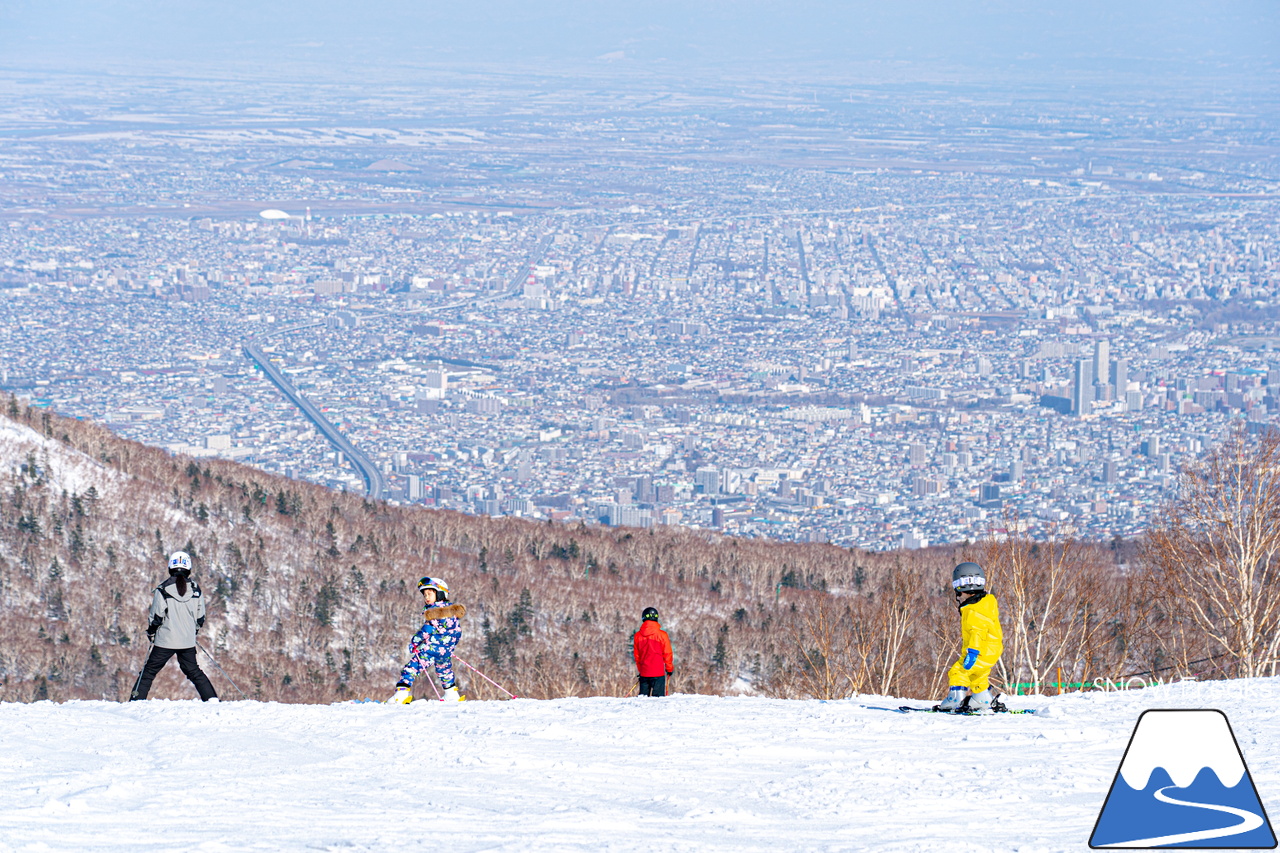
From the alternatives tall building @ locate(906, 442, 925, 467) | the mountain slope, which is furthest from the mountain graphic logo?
tall building @ locate(906, 442, 925, 467)

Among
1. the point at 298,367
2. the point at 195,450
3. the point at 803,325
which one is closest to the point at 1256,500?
the point at 195,450

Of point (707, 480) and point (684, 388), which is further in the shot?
point (684, 388)

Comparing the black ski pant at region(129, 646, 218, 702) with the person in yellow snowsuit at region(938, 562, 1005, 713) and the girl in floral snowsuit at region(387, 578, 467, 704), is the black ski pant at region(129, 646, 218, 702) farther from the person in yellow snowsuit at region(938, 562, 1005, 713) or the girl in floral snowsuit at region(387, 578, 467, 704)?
the person in yellow snowsuit at region(938, 562, 1005, 713)

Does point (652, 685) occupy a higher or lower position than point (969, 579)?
lower

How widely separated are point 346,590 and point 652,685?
102ft

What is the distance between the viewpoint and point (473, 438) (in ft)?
427

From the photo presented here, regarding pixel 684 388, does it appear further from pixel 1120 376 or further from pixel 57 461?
pixel 57 461

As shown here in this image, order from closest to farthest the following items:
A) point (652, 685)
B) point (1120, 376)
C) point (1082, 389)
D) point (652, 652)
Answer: point (652, 652)
point (652, 685)
point (1082, 389)
point (1120, 376)

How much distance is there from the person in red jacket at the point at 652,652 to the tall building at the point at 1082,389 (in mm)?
138202

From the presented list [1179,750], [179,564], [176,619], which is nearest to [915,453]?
[176,619]

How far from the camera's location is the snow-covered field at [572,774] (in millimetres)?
7945

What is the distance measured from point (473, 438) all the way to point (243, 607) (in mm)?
88748

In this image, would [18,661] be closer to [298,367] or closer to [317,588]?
[317,588]

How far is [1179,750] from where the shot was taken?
273 inches
